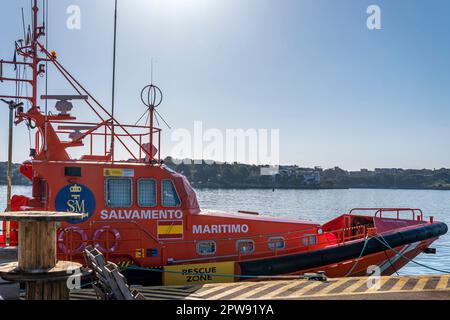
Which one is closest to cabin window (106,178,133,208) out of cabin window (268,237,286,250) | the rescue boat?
the rescue boat

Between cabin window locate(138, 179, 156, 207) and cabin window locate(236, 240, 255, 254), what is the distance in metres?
1.96

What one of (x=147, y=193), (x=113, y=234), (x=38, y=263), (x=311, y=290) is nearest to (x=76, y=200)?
(x=113, y=234)

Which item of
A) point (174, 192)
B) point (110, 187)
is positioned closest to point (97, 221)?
point (110, 187)

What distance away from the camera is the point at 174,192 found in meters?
9.73

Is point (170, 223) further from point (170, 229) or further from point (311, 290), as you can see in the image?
point (311, 290)

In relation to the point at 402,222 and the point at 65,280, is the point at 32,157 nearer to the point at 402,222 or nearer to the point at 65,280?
the point at 65,280

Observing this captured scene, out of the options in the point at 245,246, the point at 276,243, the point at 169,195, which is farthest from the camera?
the point at 276,243

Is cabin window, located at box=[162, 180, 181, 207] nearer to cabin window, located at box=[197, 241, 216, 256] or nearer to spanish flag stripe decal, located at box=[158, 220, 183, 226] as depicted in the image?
spanish flag stripe decal, located at box=[158, 220, 183, 226]

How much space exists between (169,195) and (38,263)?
13.8 feet

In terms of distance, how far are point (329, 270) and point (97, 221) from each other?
493cm

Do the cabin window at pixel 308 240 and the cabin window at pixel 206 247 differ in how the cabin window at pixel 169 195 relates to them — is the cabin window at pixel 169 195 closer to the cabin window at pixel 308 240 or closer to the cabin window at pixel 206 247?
the cabin window at pixel 206 247

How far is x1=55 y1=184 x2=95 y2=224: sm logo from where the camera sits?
29.2 feet

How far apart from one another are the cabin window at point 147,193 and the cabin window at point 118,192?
0.19 m

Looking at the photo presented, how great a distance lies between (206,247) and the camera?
986 centimetres
